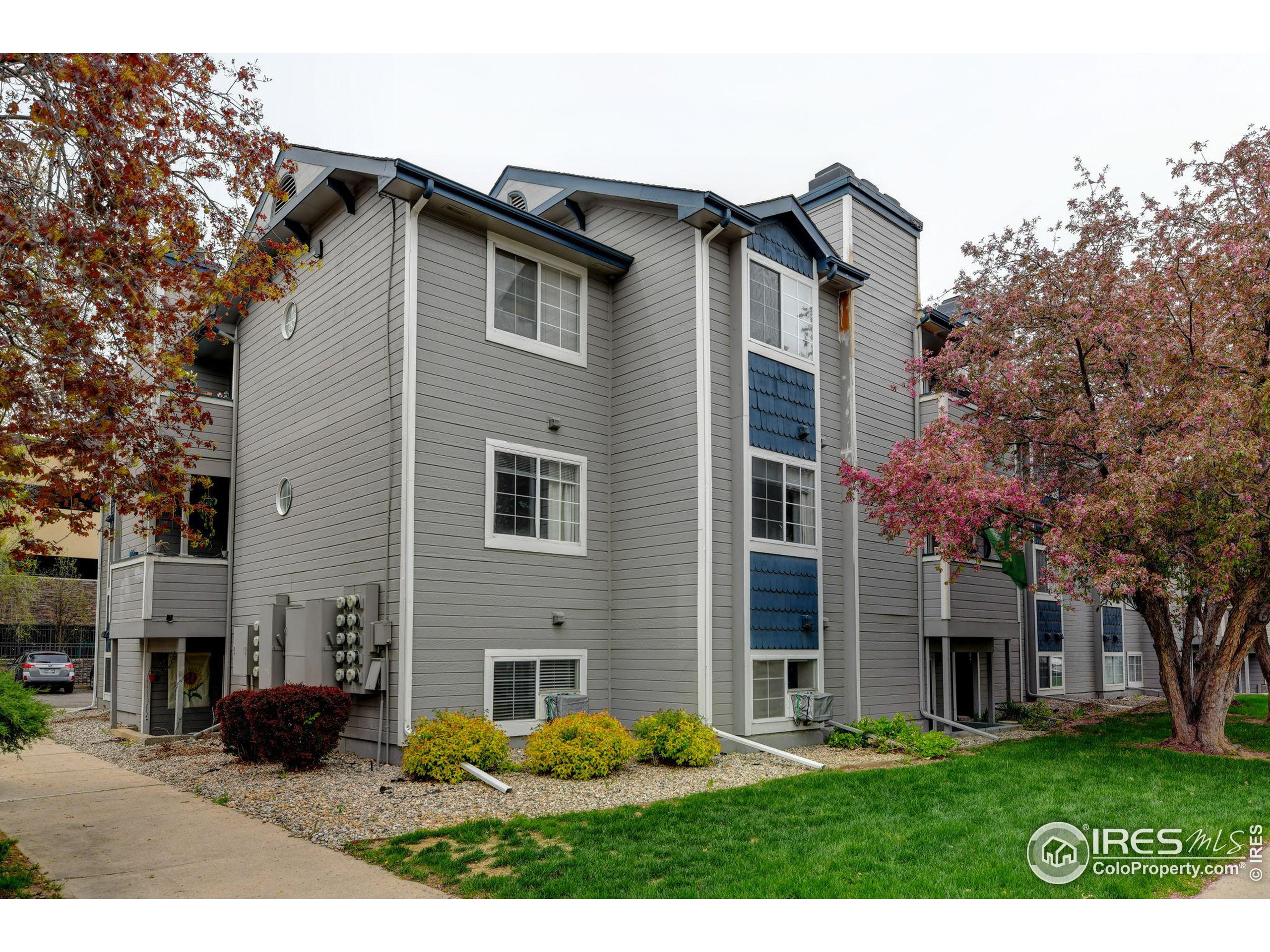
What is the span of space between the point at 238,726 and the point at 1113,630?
24290mm

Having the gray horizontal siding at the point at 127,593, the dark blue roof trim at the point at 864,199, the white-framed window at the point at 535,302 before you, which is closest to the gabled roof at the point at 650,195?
the white-framed window at the point at 535,302

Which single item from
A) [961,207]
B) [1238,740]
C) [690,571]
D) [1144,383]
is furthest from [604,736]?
[961,207]

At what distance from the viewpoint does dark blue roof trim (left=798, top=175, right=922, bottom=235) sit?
1680cm

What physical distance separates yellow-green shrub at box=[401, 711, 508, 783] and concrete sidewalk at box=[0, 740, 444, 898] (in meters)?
1.94

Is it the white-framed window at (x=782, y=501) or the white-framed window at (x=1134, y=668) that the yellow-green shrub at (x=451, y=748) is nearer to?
the white-framed window at (x=782, y=501)

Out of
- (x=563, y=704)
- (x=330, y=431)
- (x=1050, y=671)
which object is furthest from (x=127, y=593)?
(x=1050, y=671)

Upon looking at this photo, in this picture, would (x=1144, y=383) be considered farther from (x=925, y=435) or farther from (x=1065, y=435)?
(x=925, y=435)

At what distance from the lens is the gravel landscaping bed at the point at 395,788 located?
8.98m

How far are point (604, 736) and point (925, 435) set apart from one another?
6606mm

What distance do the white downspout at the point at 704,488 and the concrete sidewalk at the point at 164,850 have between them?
604cm

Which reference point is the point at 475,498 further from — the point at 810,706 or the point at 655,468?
the point at 810,706

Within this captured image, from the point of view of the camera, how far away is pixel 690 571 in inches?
523

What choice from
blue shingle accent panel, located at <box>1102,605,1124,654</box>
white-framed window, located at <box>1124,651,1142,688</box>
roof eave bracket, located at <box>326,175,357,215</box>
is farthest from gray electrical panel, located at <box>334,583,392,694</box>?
white-framed window, located at <box>1124,651,1142,688</box>

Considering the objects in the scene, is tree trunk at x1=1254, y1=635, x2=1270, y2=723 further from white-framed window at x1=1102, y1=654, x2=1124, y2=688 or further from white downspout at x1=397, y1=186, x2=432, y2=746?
white downspout at x1=397, y1=186, x2=432, y2=746
